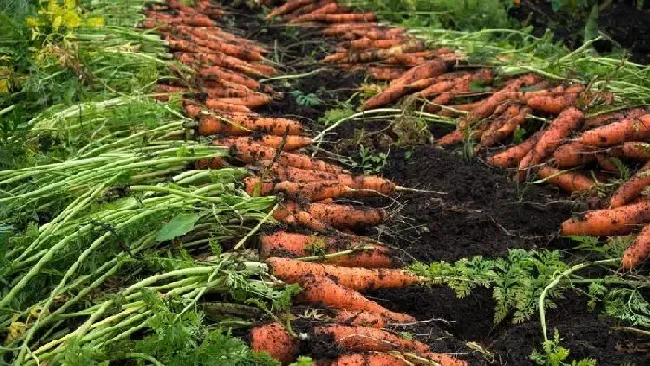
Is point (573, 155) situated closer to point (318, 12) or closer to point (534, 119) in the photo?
point (534, 119)

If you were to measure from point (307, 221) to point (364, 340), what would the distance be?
758 mm

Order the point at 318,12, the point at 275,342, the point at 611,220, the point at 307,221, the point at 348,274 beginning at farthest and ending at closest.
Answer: the point at 318,12 < the point at 611,220 < the point at 307,221 < the point at 348,274 < the point at 275,342

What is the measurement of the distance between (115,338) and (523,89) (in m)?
2.89

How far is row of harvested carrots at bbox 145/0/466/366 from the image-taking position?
2.47m

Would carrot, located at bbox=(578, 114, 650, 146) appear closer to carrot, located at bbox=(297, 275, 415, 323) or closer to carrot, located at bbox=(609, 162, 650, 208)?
carrot, located at bbox=(609, 162, 650, 208)

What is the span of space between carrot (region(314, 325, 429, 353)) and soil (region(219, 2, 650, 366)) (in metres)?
0.05

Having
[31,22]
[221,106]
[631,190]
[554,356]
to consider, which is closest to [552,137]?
[631,190]

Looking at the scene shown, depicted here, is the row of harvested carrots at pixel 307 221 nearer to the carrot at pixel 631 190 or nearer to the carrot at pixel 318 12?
the carrot at pixel 631 190

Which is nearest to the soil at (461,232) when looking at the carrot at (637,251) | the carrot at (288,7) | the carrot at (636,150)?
the carrot at (637,251)

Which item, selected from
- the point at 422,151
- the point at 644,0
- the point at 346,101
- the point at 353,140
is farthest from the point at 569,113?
the point at 644,0

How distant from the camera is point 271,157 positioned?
11.8 feet

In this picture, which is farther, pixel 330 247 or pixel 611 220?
pixel 611 220

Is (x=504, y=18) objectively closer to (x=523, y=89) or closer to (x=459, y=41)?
(x=459, y=41)

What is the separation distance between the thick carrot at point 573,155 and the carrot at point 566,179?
0.17ft
